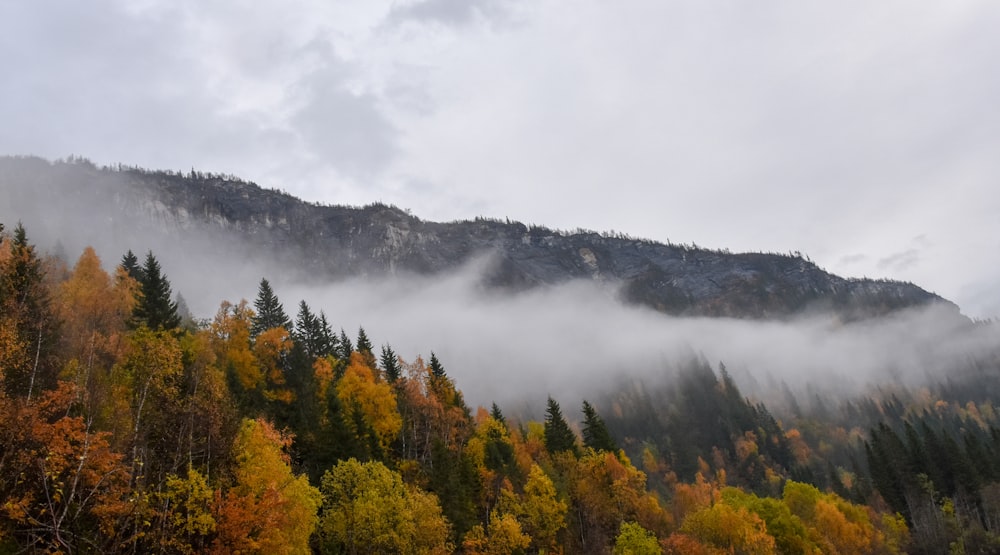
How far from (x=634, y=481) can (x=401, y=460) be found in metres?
29.7

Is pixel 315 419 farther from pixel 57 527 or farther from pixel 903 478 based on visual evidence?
pixel 903 478

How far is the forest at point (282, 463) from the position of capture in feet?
87.4

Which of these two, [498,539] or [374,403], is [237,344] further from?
[498,539]

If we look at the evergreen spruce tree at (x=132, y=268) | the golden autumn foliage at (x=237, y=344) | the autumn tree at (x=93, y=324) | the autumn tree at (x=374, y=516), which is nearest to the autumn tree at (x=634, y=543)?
the autumn tree at (x=374, y=516)

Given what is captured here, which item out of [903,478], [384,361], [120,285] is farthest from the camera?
[903,478]

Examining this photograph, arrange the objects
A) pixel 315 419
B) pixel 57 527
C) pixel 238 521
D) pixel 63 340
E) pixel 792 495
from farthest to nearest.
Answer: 1. pixel 792 495
2. pixel 315 419
3. pixel 63 340
4. pixel 238 521
5. pixel 57 527

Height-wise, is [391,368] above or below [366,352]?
Answer: below

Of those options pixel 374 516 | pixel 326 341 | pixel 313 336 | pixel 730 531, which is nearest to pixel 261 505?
pixel 374 516

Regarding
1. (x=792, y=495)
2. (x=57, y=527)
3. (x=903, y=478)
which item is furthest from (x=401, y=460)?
(x=903, y=478)

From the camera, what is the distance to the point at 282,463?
124 ft

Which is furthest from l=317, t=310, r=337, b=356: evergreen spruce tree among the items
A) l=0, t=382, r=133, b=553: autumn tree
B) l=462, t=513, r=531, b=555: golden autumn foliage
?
l=0, t=382, r=133, b=553: autumn tree

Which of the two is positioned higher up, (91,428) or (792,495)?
(91,428)

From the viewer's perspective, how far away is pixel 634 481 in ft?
241

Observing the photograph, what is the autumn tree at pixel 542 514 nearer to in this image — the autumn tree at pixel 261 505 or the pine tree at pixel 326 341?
the autumn tree at pixel 261 505
